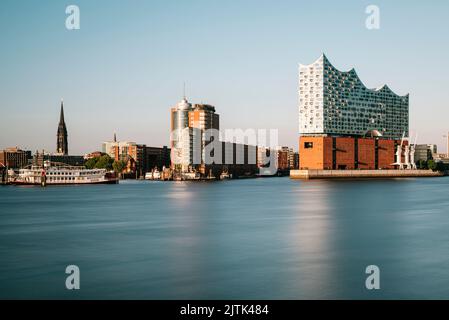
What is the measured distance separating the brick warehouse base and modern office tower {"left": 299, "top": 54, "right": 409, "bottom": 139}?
5.65 meters

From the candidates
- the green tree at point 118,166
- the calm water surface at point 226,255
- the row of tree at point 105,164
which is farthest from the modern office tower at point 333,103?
the calm water surface at point 226,255

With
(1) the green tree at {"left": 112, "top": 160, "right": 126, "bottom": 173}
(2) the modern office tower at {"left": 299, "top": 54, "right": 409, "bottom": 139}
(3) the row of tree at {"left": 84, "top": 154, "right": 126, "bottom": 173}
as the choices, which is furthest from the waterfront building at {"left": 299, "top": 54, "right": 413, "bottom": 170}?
(3) the row of tree at {"left": 84, "top": 154, "right": 126, "bottom": 173}

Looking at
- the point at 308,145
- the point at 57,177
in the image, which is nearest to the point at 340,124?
the point at 308,145

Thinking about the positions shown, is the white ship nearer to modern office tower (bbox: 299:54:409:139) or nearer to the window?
the window

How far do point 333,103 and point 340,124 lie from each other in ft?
18.8

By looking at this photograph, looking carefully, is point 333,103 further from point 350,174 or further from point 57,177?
point 57,177

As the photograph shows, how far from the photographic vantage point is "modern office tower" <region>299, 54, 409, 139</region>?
13825cm

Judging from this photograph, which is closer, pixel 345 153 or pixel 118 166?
pixel 345 153

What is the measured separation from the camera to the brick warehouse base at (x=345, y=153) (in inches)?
5074

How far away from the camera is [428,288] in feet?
57.9

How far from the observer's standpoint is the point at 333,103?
14000 cm
